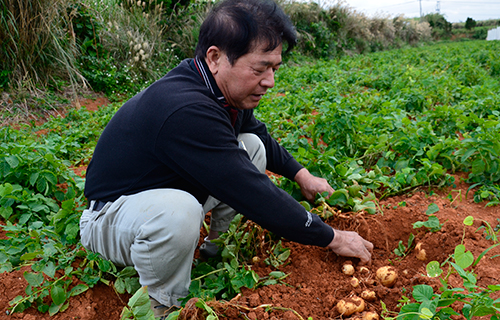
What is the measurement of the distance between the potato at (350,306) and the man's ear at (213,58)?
1.11 metres

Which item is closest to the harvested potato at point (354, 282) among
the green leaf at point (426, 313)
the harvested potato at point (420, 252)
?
the harvested potato at point (420, 252)

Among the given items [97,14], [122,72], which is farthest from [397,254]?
[97,14]

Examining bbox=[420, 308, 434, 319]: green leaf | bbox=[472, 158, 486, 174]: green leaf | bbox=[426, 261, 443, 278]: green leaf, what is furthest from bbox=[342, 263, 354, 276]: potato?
bbox=[472, 158, 486, 174]: green leaf

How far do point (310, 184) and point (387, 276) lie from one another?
715mm

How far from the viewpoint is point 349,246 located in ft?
5.91

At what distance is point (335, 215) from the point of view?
2242 mm

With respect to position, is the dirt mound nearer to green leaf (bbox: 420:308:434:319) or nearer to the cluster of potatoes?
the cluster of potatoes

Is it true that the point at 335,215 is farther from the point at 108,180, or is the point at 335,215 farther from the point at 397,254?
the point at 108,180

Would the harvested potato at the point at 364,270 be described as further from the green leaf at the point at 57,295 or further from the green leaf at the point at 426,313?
the green leaf at the point at 57,295

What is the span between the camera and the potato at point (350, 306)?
5.15 ft

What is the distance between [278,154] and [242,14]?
3.04 ft

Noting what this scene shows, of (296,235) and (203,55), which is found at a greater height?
(203,55)

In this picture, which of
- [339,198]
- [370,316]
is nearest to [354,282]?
[370,316]

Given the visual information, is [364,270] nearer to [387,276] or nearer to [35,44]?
[387,276]
